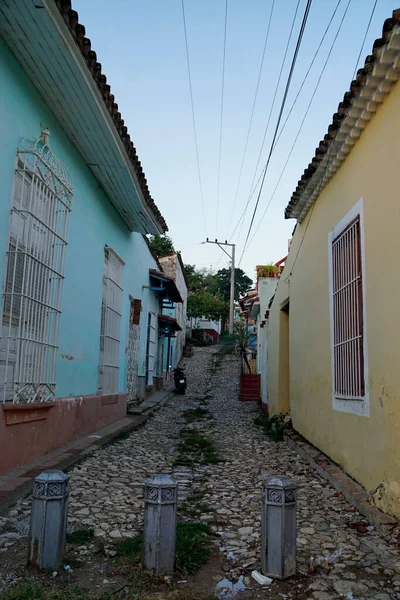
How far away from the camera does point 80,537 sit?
349 centimetres

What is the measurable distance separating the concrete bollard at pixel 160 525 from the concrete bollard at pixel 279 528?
0.53 metres

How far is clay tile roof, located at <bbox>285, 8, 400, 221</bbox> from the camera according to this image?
3801mm

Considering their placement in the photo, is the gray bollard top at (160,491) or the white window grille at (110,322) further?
the white window grille at (110,322)

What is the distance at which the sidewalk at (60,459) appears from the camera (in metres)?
4.22

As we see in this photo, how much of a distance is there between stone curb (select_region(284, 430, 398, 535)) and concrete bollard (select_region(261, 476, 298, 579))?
110 cm

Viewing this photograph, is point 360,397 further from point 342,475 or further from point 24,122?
point 24,122

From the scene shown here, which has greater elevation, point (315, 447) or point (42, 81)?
point (42, 81)

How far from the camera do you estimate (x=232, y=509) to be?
173 inches

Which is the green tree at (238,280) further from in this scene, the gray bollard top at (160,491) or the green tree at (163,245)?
the gray bollard top at (160,491)

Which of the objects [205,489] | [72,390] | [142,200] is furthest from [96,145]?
[205,489]

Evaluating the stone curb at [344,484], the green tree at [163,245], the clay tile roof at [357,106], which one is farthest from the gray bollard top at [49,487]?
the green tree at [163,245]

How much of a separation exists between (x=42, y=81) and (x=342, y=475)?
16.8 feet

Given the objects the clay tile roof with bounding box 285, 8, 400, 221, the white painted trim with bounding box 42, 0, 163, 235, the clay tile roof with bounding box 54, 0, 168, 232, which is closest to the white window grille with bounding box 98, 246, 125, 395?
the white painted trim with bounding box 42, 0, 163, 235

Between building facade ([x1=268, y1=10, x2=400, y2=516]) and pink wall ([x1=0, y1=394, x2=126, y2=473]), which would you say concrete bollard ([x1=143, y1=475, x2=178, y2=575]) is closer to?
building facade ([x1=268, y1=10, x2=400, y2=516])
